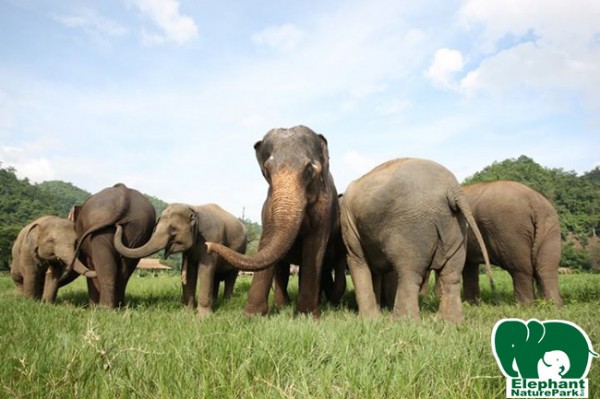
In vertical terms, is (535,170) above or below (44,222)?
above

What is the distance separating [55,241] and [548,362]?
7.37 meters

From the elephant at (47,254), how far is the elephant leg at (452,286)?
217 inches

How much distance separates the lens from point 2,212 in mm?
65438

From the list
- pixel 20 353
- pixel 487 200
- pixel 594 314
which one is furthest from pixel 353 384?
pixel 487 200

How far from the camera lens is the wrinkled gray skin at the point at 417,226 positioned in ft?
13.6

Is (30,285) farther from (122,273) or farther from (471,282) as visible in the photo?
(471,282)

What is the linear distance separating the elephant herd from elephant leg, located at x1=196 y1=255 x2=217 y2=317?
0.07 ft

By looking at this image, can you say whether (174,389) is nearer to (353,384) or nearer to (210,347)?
(210,347)

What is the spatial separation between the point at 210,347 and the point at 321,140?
3.29m

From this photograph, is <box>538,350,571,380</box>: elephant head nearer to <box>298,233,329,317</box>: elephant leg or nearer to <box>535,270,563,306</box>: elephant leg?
<box>298,233,329,317</box>: elephant leg

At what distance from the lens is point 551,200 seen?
61.8 metres

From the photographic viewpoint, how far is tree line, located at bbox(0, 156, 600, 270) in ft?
152

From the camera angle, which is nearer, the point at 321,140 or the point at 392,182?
the point at 392,182

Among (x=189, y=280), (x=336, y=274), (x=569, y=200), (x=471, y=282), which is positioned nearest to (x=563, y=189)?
(x=569, y=200)
